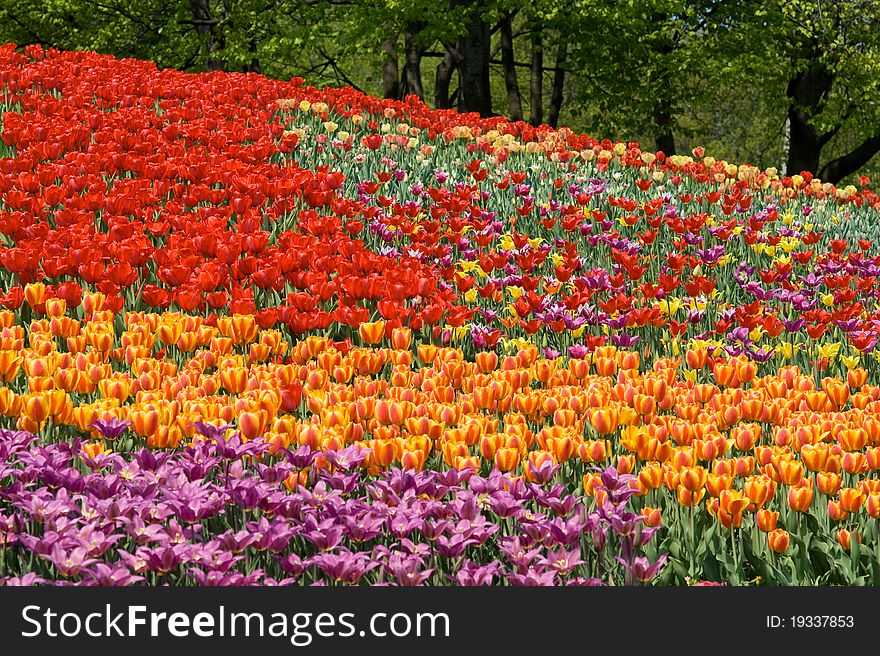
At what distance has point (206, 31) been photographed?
24.5m

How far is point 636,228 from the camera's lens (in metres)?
9.84

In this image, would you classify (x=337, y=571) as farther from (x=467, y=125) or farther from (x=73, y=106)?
(x=467, y=125)

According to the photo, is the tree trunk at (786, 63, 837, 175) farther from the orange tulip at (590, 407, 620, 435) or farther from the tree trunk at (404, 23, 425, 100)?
the orange tulip at (590, 407, 620, 435)

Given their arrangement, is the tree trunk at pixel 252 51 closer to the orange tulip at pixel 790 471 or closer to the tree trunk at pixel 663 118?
the tree trunk at pixel 663 118

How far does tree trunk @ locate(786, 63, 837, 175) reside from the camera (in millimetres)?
25391

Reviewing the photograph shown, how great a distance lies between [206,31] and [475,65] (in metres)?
7.84

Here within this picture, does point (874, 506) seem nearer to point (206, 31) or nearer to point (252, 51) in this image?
point (252, 51)

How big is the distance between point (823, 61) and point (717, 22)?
2651mm

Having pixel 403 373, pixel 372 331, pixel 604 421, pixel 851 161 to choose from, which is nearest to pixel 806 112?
pixel 851 161

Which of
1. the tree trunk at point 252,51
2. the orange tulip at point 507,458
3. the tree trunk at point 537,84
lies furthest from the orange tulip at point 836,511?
→ the tree trunk at point 537,84

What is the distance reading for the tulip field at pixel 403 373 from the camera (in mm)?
3334

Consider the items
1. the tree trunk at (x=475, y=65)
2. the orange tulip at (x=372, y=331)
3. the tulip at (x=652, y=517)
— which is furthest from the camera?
the tree trunk at (x=475, y=65)

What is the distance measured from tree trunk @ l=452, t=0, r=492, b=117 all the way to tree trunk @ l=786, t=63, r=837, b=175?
8.73m

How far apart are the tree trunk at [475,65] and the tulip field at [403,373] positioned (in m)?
8.05
